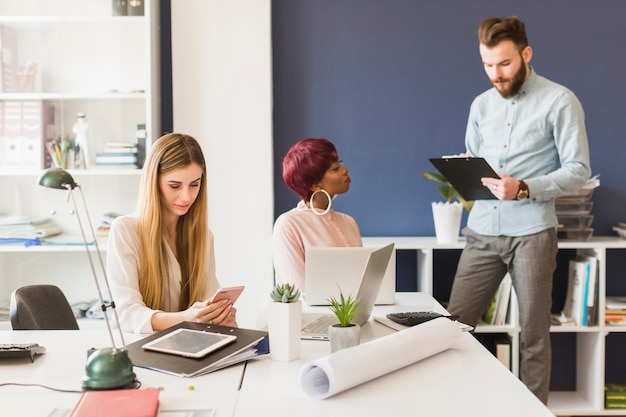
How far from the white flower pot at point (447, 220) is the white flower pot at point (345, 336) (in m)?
1.96

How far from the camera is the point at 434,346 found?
1.78 metres

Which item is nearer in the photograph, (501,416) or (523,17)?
(501,416)

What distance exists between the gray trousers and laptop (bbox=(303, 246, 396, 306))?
93 cm

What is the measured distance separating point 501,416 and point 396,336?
0.38 metres

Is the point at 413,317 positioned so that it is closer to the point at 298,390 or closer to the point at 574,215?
the point at 298,390

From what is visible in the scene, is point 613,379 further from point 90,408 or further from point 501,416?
point 90,408

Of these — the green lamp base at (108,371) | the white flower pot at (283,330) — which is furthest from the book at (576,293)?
the green lamp base at (108,371)

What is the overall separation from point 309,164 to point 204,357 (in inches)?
50.5

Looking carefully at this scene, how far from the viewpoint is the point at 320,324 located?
2096 mm

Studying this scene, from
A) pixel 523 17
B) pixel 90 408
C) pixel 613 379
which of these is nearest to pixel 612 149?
pixel 523 17

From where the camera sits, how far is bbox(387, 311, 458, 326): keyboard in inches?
A: 82.4

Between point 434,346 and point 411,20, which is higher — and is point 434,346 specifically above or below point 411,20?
below

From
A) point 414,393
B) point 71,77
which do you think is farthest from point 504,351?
point 71,77

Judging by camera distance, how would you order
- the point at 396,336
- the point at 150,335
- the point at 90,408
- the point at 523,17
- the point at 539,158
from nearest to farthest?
the point at 90,408, the point at 396,336, the point at 150,335, the point at 539,158, the point at 523,17
